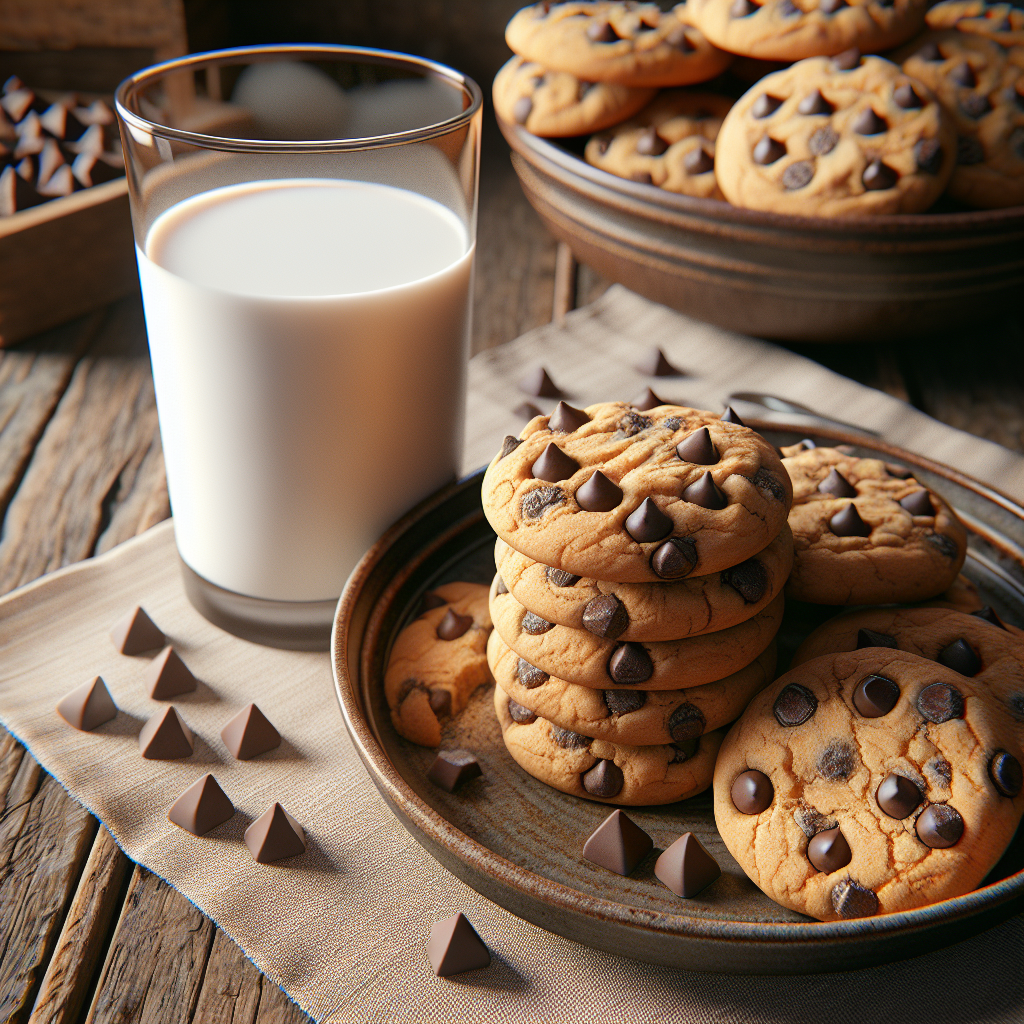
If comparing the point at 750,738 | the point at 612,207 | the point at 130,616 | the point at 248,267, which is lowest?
the point at 130,616

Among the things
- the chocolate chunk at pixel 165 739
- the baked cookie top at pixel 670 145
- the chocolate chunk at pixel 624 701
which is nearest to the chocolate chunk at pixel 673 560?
the chocolate chunk at pixel 624 701

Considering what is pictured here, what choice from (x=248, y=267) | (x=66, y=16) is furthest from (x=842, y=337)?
(x=66, y=16)

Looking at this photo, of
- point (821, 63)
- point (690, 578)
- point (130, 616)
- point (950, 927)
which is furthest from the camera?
point (821, 63)

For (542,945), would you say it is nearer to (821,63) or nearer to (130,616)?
(130,616)

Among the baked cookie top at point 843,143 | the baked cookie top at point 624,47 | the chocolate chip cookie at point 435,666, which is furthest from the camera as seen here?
the baked cookie top at point 624,47

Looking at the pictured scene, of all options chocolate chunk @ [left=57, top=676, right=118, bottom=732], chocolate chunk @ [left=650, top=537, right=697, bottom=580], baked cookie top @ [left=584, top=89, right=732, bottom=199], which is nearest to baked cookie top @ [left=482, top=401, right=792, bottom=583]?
chocolate chunk @ [left=650, top=537, right=697, bottom=580]

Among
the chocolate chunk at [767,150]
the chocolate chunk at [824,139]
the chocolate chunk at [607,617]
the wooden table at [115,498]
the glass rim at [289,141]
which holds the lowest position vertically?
the wooden table at [115,498]

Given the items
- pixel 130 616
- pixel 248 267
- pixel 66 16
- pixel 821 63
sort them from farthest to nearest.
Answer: pixel 66 16
pixel 821 63
pixel 130 616
pixel 248 267

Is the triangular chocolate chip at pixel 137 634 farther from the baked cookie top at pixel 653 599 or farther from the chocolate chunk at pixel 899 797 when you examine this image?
the chocolate chunk at pixel 899 797
